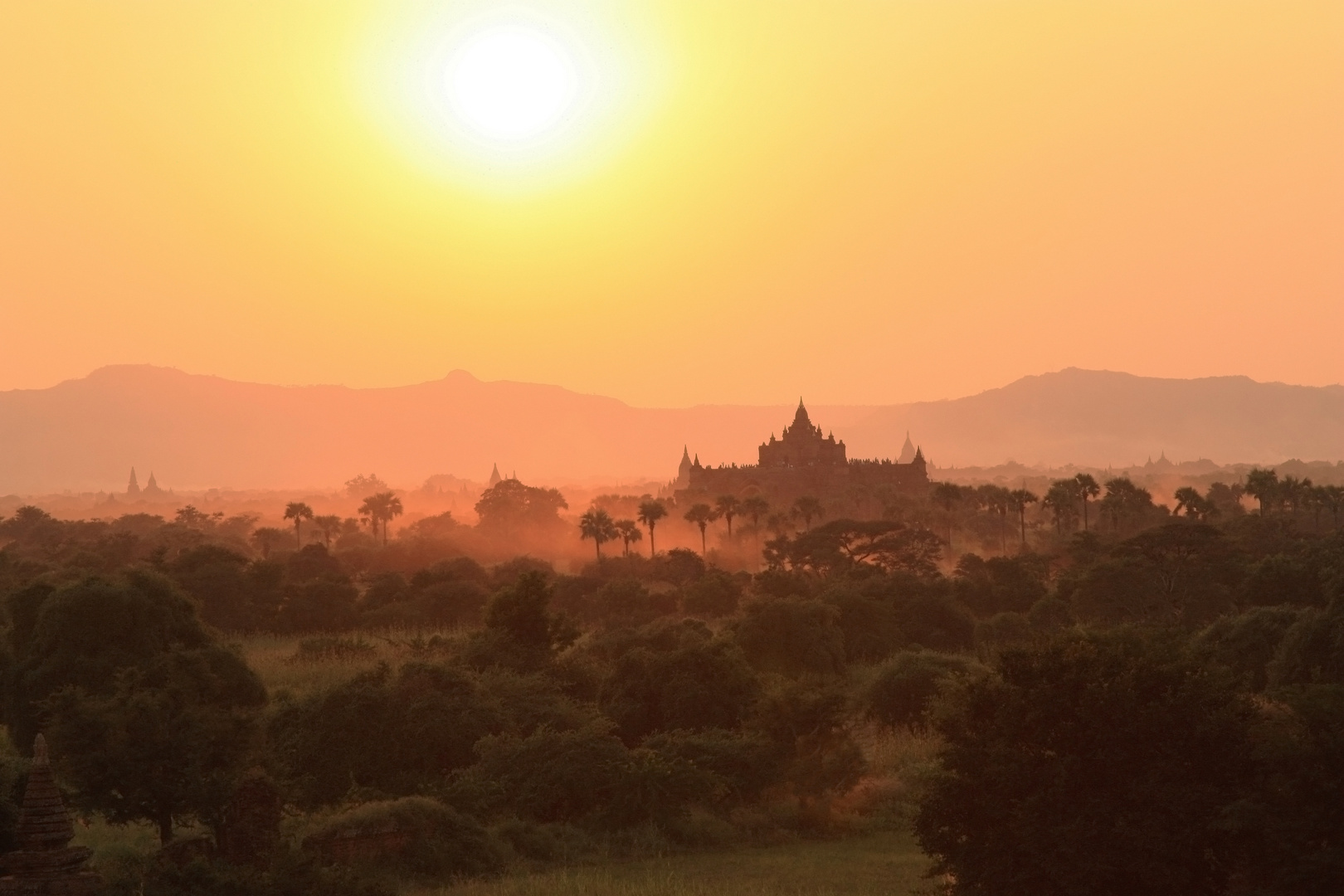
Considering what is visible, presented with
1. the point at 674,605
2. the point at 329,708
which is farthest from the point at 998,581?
the point at 329,708

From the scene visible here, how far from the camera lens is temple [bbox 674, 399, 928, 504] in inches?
5423

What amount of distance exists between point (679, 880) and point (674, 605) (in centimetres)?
4170

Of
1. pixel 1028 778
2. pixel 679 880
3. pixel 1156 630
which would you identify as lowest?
pixel 679 880

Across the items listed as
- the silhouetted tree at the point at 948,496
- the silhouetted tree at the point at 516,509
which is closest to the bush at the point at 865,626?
the silhouetted tree at the point at 948,496

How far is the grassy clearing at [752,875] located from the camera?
95.8 ft

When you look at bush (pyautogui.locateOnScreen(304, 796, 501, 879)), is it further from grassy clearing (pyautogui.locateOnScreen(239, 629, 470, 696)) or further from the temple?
the temple

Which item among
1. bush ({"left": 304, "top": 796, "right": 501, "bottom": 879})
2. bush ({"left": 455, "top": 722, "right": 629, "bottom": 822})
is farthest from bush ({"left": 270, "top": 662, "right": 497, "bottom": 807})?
bush ({"left": 304, "top": 796, "right": 501, "bottom": 879})

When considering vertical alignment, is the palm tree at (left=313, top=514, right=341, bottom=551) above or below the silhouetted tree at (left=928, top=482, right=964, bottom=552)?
above

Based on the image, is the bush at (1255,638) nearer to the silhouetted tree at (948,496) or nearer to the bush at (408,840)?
the bush at (408,840)

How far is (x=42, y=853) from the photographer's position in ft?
61.0

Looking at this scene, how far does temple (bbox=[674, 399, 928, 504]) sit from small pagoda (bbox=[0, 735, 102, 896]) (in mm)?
116790

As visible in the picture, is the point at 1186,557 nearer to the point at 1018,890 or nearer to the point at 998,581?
the point at 998,581

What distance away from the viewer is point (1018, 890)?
25547 millimetres

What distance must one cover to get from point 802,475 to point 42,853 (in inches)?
4806
